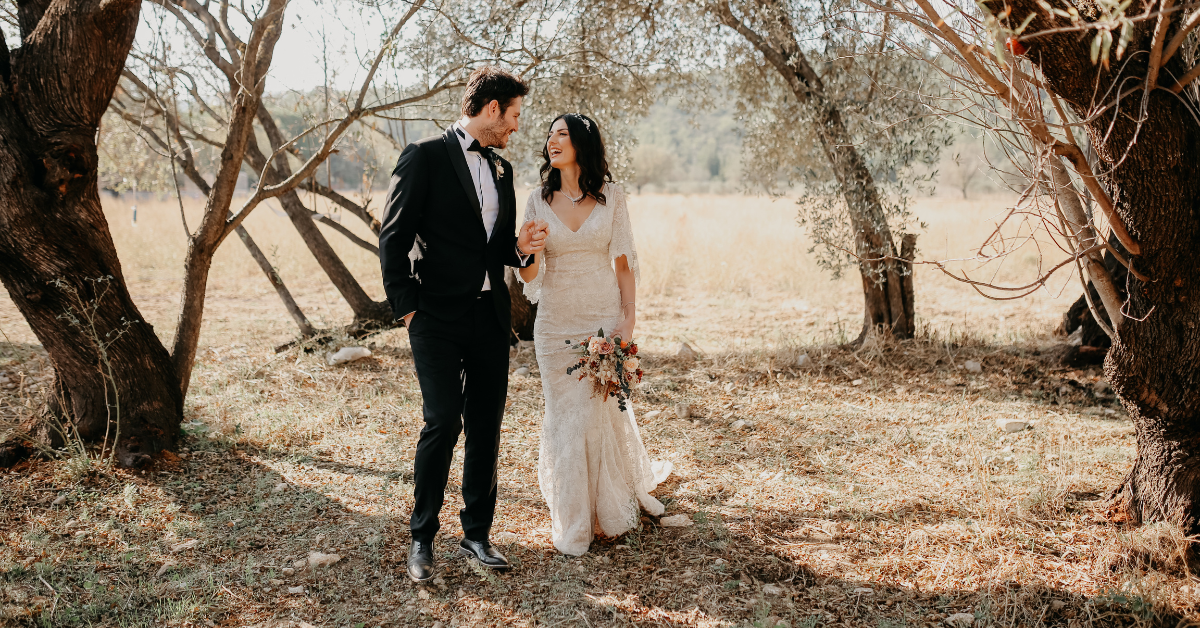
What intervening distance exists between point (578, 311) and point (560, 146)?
862 mm

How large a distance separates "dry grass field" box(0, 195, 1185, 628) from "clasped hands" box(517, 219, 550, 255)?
1.57m

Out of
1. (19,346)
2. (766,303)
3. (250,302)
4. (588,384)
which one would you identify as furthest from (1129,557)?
(250,302)

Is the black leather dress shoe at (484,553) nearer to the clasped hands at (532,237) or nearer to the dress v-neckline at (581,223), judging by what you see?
the clasped hands at (532,237)

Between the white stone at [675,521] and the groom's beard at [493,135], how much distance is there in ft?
7.31

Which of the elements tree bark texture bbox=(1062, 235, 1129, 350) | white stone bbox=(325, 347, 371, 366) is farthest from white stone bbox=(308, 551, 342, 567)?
tree bark texture bbox=(1062, 235, 1129, 350)

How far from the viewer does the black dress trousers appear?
11.7 ft

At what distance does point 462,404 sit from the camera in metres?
3.73

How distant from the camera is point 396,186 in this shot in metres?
3.53

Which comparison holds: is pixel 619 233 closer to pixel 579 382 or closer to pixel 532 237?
pixel 532 237

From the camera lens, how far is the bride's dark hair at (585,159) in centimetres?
400

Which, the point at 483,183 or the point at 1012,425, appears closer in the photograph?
the point at 483,183

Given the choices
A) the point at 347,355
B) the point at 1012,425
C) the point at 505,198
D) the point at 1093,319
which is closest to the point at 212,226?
the point at 347,355

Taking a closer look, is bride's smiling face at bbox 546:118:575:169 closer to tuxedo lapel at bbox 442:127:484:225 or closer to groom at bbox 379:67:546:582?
groom at bbox 379:67:546:582

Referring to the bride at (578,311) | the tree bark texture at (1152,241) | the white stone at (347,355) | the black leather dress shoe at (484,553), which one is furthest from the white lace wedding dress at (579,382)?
the white stone at (347,355)
